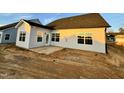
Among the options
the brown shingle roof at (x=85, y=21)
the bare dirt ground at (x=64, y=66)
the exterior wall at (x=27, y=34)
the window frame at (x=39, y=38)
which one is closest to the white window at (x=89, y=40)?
the brown shingle roof at (x=85, y=21)

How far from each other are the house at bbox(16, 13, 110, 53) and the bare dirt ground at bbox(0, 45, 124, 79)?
107 cm

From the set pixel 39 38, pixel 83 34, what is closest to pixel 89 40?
pixel 83 34

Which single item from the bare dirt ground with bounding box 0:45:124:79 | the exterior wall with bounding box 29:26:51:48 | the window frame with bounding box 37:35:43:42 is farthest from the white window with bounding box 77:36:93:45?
the window frame with bounding box 37:35:43:42

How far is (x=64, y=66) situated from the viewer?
16.0 feet

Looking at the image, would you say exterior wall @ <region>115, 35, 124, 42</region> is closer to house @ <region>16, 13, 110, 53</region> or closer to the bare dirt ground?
the bare dirt ground

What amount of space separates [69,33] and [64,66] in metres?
3.40

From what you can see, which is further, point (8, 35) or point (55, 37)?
point (8, 35)

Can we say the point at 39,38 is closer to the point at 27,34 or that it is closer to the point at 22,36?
the point at 27,34

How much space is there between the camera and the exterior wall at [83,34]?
21.2ft

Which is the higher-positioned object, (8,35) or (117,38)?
(8,35)

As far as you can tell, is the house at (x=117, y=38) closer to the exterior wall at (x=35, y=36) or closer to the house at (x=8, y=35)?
the exterior wall at (x=35, y=36)

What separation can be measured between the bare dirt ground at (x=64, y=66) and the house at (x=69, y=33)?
1071 mm
